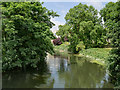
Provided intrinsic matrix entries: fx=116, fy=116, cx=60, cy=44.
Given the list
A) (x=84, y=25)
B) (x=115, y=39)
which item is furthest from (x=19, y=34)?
(x=84, y=25)

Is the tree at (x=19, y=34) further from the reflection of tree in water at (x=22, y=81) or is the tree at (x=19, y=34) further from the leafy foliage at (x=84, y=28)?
the leafy foliage at (x=84, y=28)

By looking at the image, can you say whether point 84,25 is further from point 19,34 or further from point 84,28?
point 19,34

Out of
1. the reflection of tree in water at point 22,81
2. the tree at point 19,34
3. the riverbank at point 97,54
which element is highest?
the tree at point 19,34

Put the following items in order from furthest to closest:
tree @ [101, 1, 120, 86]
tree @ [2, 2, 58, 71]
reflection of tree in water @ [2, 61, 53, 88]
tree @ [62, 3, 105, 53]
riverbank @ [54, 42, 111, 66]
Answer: tree @ [62, 3, 105, 53]
riverbank @ [54, 42, 111, 66]
tree @ [2, 2, 58, 71]
reflection of tree in water @ [2, 61, 53, 88]
tree @ [101, 1, 120, 86]

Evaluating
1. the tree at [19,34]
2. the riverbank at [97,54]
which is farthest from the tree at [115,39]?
the riverbank at [97,54]

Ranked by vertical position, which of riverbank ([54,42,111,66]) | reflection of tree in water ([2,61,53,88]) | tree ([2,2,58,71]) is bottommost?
reflection of tree in water ([2,61,53,88])

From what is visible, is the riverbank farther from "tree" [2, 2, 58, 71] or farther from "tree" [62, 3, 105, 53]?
"tree" [2, 2, 58, 71]

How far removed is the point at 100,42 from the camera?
1027 inches

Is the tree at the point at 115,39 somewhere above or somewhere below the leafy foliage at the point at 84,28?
below

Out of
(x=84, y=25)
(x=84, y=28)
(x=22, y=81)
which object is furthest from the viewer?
(x=84, y=28)

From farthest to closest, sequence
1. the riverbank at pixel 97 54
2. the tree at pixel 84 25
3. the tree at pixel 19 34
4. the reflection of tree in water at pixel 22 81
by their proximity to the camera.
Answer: the tree at pixel 84 25 → the riverbank at pixel 97 54 → the tree at pixel 19 34 → the reflection of tree in water at pixel 22 81

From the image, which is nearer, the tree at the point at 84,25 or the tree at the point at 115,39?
the tree at the point at 115,39

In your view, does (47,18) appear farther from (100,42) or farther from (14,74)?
(100,42)

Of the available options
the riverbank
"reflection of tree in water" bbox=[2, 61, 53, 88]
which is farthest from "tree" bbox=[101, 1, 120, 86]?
the riverbank
